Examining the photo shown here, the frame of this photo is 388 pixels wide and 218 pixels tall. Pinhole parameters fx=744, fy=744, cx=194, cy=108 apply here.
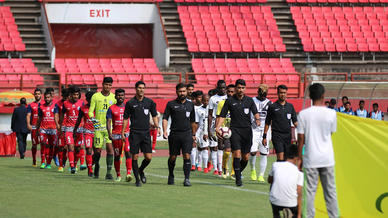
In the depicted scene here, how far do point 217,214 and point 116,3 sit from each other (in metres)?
28.9

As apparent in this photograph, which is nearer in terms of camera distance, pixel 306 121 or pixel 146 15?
pixel 306 121

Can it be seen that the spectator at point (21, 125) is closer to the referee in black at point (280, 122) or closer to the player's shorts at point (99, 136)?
the player's shorts at point (99, 136)

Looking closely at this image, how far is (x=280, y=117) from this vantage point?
1465 centimetres

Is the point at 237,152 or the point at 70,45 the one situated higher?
the point at 70,45

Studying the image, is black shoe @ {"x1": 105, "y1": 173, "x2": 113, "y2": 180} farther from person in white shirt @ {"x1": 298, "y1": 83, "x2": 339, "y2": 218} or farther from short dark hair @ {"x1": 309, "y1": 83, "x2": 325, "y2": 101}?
short dark hair @ {"x1": 309, "y1": 83, "x2": 325, "y2": 101}

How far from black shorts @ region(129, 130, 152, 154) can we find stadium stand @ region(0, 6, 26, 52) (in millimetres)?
21329

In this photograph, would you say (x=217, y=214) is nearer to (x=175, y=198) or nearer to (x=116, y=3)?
(x=175, y=198)

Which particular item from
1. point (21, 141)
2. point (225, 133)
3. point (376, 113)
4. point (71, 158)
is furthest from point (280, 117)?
point (21, 141)

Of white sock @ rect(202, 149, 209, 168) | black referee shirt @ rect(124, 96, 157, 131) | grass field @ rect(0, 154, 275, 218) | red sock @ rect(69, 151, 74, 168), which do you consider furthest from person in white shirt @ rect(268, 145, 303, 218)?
white sock @ rect(202, 149, 209, 168)

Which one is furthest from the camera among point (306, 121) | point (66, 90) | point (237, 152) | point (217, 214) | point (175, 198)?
point (66, 90)

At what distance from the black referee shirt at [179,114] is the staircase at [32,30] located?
20567 mm

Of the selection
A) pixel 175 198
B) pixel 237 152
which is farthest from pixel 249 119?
pixel 175 198

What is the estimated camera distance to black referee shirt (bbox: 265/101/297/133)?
14625mm

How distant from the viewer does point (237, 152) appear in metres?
14.6
